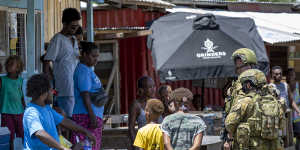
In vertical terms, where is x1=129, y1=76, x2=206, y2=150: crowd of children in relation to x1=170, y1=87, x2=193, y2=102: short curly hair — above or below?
below

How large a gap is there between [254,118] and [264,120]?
11 cm

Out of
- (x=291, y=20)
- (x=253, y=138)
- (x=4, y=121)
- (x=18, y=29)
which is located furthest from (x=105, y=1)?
(x=291, y=20)

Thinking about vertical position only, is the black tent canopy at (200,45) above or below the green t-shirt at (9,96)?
above

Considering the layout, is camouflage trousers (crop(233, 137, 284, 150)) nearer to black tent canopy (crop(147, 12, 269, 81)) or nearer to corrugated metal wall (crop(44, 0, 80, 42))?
black tent canopy (crop(147, 12, 269, 81))

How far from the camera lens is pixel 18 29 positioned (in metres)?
8.84

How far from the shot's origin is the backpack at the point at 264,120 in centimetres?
627

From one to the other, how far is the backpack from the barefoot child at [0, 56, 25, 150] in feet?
10.9

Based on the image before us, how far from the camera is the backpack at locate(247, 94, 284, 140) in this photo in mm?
6273

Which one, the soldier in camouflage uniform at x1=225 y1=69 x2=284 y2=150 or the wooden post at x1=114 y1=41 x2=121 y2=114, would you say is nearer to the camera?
the soldier in camouflage uniform at x1=225 y1=69 x2=284 y2=150

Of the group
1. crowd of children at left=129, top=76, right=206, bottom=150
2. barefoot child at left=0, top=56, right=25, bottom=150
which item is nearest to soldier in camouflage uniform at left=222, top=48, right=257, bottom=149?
crowd of children at left=129, top=76, right=206, bottom=150

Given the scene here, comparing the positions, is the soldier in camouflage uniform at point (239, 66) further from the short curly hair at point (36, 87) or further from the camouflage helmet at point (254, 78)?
the short curly hair at point (36, 87)

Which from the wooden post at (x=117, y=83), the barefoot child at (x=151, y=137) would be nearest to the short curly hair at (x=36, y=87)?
the barefoot child at (x=151, y=137)

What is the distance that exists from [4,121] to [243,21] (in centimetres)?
612

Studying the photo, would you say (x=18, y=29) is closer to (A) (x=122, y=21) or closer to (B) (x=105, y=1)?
(B) (x=105, y=1)
